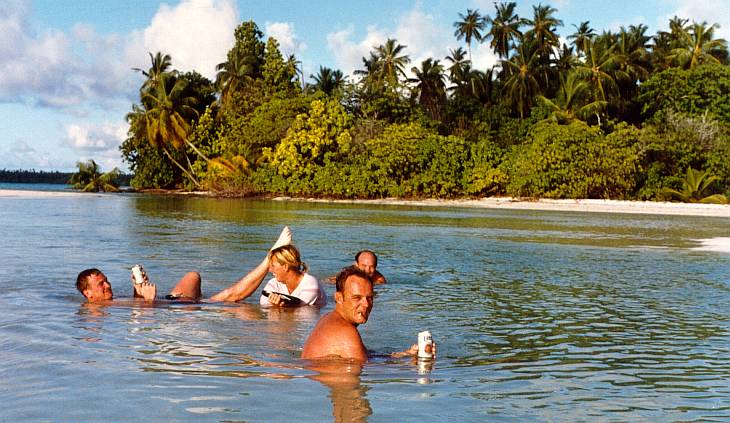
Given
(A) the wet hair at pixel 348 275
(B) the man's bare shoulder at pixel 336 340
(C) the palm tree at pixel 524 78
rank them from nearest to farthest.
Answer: (A) the wet hair at pixel 348 275, (B) the man's bare shoulder at pixel 336 340, (C) the palm tree at pixel 524 78

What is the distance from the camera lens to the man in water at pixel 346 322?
17.6ft

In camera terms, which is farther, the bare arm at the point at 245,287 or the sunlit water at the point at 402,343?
the bare arm at the point at 245,287

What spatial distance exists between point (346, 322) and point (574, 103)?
4699cm

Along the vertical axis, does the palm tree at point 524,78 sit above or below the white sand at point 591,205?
above

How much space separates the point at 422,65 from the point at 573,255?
167ft

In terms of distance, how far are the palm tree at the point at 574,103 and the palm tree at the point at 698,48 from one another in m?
7.46

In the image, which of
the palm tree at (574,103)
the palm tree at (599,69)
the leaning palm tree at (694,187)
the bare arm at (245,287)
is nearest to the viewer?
the bare arm at (245,287)

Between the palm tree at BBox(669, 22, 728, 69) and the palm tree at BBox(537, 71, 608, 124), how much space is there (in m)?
7.46

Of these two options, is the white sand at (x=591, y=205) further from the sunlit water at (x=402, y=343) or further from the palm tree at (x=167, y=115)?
the sunlit water at (x=402, y=343)

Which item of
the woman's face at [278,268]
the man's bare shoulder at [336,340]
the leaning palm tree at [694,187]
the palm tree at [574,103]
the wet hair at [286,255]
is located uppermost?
the palm tree at [574,103]

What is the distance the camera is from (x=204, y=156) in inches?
2447

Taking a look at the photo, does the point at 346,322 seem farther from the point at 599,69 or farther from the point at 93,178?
the point at 93,178

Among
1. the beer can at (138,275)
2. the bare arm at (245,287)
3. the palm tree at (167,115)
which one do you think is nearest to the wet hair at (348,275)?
the bare arm at (245,287)

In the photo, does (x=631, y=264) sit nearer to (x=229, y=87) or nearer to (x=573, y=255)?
(x=573, y=255)
